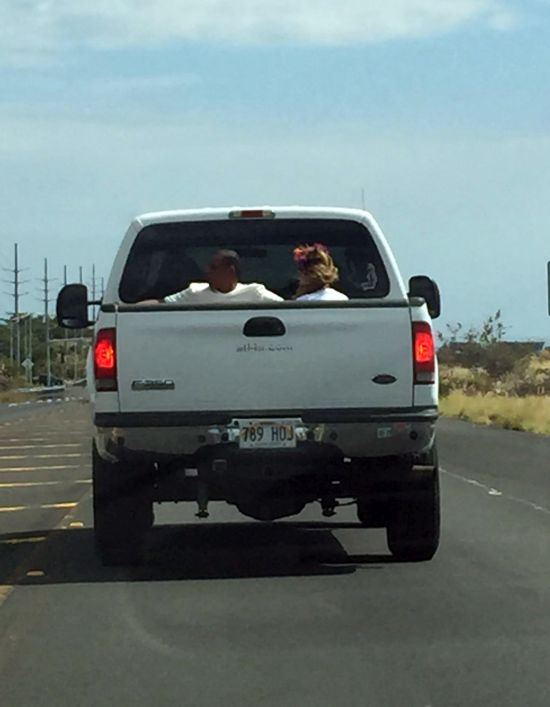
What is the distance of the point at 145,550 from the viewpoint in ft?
42.2

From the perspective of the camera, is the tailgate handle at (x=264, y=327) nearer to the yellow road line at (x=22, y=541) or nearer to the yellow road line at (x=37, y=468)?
the yellow road line at (x=22, y=541)

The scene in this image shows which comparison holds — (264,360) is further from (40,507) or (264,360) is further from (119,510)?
(40,507)

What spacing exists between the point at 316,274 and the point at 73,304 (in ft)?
6.30

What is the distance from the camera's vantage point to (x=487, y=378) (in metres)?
73.6

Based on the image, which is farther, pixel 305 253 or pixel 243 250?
pixel 243 250

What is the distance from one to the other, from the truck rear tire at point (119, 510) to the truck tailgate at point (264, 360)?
0.75 m

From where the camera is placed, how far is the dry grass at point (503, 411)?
39900 mm

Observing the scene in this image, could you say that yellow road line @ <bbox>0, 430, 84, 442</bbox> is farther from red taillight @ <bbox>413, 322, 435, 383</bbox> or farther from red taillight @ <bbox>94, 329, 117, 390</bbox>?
red taillight @ <bbox>413, 322, 435, 383</bbox>

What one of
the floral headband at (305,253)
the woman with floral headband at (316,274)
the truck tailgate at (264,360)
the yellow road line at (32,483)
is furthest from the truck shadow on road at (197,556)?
the yellow road line at (32,483)

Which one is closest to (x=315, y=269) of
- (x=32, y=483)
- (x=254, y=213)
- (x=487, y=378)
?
(x=254, y=213)

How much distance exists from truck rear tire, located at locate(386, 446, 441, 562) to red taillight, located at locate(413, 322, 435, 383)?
736mm

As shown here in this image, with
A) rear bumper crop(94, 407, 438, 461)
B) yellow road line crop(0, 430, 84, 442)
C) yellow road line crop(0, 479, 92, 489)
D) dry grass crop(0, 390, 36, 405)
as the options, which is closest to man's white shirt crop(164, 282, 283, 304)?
rear bumper crop(94, 407, 438, 461)

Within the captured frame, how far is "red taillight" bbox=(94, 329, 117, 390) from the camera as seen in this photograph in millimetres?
10750

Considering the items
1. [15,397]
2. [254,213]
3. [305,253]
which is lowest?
[15,397]
